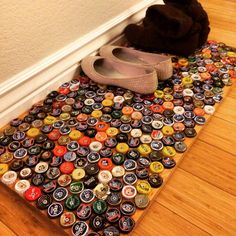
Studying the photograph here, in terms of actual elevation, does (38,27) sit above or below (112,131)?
above

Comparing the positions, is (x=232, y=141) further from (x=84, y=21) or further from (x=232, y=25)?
A: (x=232, y=25)

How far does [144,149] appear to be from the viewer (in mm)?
864

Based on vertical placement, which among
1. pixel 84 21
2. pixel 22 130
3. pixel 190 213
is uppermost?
pixel 84 21

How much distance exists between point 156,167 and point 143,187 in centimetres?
8

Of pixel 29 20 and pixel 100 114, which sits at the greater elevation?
pixel 29 20

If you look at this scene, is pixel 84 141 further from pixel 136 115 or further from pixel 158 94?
pixel 158 94

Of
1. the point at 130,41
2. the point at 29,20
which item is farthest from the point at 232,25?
the point at 29,20

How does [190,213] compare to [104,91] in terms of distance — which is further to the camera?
[104,91]

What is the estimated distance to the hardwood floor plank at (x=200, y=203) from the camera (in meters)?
0.71

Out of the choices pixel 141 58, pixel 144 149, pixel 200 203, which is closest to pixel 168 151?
pixel 144 149

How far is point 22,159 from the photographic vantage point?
857 mm

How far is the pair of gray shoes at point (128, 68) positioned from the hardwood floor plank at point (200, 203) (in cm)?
35

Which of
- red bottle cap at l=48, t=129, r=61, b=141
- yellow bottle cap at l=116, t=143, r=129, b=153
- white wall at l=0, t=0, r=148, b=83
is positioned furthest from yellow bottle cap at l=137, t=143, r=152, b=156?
white wall at l=0, t=0, r=148, b=83

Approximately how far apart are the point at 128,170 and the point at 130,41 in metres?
0.69
